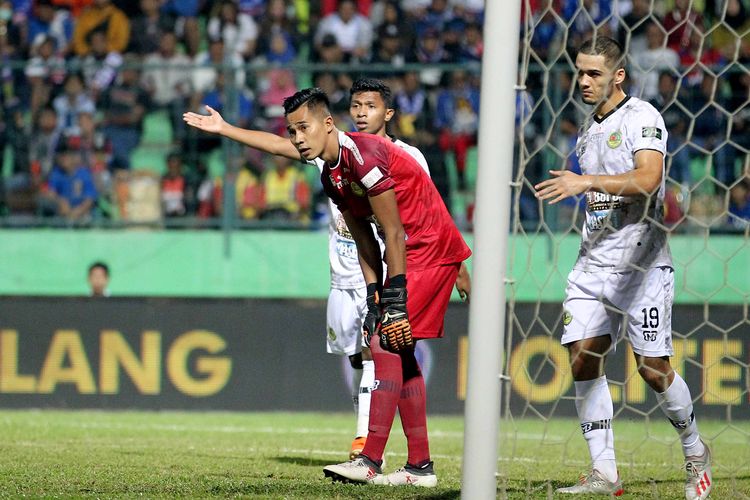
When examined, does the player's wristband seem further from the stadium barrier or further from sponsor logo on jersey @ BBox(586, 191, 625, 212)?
the stadium barrier

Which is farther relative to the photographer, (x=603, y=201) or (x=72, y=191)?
(x=72, y=191)

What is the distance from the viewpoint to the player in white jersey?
234 inches

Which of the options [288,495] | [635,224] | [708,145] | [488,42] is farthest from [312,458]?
[708,145]

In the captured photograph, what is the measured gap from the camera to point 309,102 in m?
5.80

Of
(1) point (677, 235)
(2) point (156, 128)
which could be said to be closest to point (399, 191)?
(1) point (677, 235)

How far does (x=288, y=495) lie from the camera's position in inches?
205

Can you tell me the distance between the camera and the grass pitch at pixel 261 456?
17.7ft

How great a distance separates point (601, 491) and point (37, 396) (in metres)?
7.58

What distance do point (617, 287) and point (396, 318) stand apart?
1.26 meters

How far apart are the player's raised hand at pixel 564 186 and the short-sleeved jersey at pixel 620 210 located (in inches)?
29.3

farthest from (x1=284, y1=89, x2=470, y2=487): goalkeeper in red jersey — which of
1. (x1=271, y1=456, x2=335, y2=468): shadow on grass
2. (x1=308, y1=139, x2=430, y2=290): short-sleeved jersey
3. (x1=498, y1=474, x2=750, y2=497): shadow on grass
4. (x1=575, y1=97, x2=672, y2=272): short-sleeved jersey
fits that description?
(x1=308, y1=139, x2=430, y2=290): short-sleeved jersey

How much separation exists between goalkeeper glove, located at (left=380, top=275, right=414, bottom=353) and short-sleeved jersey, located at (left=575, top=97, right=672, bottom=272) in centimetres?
108

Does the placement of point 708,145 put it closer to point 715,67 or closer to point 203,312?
point 715,67

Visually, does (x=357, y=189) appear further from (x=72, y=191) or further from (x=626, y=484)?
(x=72, y=191)
